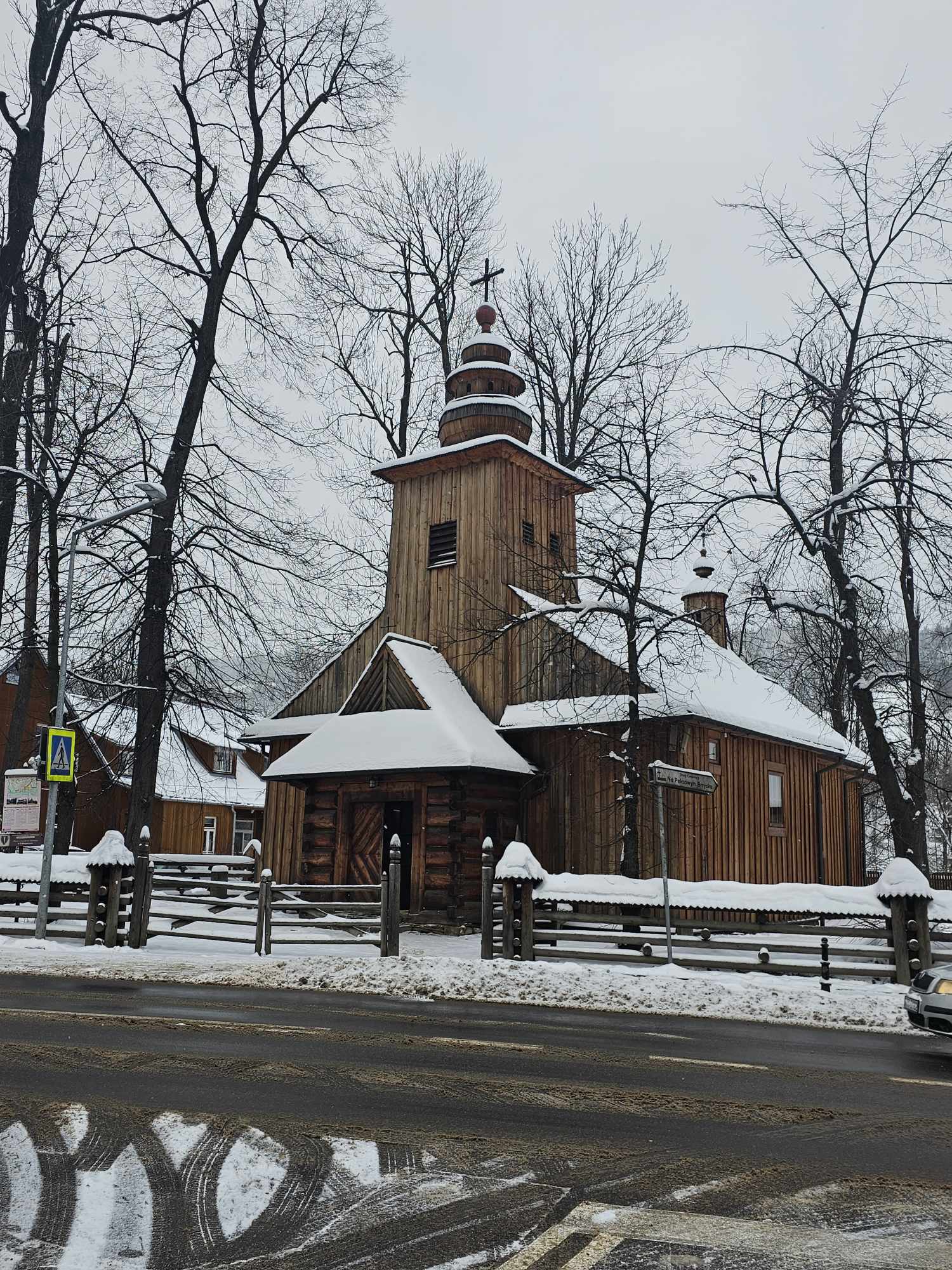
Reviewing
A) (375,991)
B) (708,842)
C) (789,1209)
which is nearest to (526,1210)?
(789,1209)

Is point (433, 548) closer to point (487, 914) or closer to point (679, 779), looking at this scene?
point (487, 914)

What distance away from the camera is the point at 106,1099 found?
7000 millimetres

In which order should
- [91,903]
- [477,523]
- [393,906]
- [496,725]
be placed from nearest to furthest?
1. [393,906]
2. [91,903]
3. [496,725]
4. [477,523]

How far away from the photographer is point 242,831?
49.2 m

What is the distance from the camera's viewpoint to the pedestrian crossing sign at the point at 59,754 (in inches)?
702

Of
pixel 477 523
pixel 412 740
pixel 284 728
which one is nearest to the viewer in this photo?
pixel 412 740

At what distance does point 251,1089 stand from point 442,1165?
7.00 feet

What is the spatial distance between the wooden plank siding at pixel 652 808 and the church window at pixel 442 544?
4878 mm

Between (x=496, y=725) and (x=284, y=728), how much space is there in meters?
6.08

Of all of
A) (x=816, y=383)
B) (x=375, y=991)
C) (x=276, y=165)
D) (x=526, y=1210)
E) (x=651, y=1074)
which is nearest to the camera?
(x=526, y=1210)

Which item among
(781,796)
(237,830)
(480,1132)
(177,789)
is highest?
(177,789)

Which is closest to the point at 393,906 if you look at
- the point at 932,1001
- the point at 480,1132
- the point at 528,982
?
the point at 528,982

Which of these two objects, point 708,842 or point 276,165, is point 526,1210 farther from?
point 276,165

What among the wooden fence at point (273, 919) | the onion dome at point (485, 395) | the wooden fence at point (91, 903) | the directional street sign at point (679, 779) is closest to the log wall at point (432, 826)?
the wooden fence at point (273, 919)
